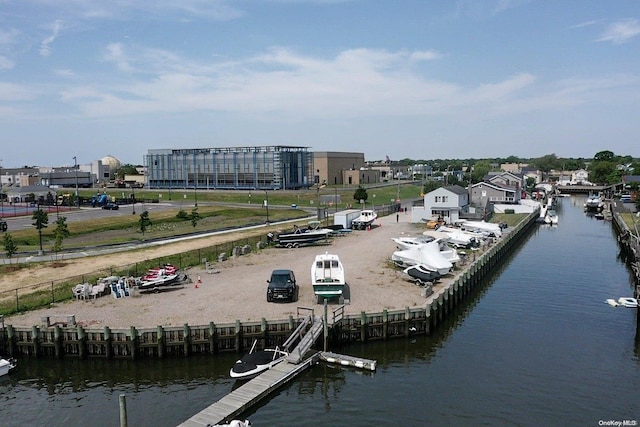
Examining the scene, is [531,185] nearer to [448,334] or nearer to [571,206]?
[571,206]

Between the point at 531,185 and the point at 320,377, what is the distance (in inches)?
5590

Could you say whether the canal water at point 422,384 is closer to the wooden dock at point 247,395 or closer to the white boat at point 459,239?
the wooden dock at point 247,395

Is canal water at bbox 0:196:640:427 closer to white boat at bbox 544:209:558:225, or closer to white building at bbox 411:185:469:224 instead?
white building at bbox 411:185:469:224

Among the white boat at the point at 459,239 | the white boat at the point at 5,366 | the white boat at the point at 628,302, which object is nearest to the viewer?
the white boat at the point at 5,366

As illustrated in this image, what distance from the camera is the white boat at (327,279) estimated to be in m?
31.2

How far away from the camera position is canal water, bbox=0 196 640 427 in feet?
69.3

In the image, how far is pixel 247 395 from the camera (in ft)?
71.6

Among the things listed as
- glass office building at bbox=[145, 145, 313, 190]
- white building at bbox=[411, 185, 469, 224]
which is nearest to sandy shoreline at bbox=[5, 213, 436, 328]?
white building at bbox=[411, 185, 469, 224]

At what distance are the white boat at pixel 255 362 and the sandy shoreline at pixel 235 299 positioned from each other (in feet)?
11.0

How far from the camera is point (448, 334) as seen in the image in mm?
31297

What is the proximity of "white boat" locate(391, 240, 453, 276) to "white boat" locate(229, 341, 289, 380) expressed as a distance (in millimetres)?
16751

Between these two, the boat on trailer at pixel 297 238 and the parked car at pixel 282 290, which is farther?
the boat on trailer at pixel 297 238

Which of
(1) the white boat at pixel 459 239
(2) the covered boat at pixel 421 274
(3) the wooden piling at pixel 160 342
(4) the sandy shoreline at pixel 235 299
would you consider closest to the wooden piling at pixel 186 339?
(3) the wooden piling at pixel 160 342

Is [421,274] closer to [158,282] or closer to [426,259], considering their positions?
[426,259]
